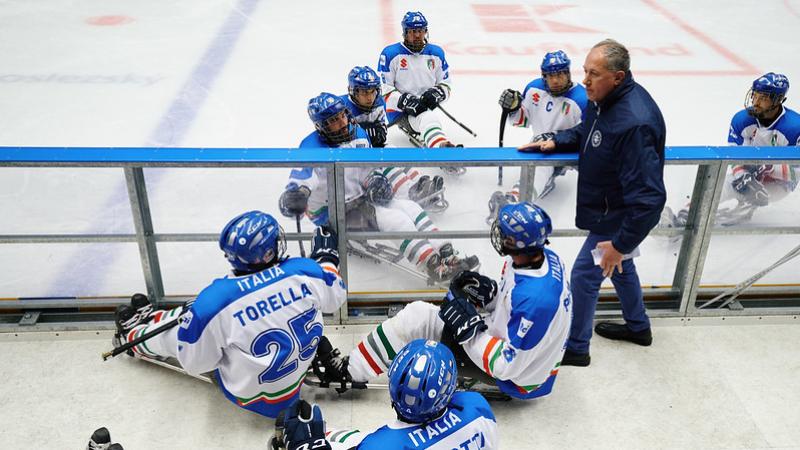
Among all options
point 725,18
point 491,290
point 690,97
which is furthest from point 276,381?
point 725,18

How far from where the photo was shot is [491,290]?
2398 mm

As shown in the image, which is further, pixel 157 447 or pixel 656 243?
pixel 656 243

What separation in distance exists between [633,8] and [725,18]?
987 millimetres

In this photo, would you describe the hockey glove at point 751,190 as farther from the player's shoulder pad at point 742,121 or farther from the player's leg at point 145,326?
the player's leg at point 145,326

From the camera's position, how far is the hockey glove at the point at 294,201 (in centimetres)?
261

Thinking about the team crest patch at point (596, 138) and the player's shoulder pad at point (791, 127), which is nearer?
the team crest patch at point (596, 138)

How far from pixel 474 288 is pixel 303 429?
0.91m

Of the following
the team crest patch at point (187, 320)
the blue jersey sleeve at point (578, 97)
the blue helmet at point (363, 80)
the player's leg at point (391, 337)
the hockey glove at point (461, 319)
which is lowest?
the player's leg at point (391, 337)

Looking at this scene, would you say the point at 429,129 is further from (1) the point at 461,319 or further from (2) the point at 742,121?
(1) the point at 461,319

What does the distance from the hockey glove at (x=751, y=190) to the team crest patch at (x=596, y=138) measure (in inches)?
27.9

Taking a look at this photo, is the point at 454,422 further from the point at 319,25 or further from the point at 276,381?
the point at 319,25

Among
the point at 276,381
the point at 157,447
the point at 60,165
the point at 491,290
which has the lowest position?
the point at 157,447

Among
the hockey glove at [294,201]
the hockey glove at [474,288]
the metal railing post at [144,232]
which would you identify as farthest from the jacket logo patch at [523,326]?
the metal railing post at [144,232]

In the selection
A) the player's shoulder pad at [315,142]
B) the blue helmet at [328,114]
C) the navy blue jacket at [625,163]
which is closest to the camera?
the navy blue jacket at [625,163]
